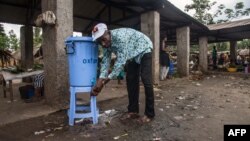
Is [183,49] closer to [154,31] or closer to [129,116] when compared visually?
[154,31]

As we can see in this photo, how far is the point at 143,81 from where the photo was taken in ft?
11.6

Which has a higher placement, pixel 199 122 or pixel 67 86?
pixel 67 86

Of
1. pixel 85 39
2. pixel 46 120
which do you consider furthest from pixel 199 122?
pixel 46 120

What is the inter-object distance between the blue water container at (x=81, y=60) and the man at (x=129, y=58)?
0.59 feet

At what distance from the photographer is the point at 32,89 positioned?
5.12 m

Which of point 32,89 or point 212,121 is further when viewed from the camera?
point 32,89

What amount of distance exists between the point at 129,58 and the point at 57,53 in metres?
1.47

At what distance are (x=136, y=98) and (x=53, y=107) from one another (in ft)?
4.96

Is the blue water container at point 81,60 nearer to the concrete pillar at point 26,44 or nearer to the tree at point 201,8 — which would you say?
the concrete pillar at point 26,44

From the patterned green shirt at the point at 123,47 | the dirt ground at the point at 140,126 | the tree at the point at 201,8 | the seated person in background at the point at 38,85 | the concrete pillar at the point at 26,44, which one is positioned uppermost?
the tree at the point at 201,8

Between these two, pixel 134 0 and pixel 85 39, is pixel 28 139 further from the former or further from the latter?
pixel 134 0

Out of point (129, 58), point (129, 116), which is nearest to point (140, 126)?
point (129, 116)

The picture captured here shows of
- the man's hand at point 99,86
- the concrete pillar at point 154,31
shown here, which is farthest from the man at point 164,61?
the man's hand at point 99,86

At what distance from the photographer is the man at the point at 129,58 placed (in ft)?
10.2
